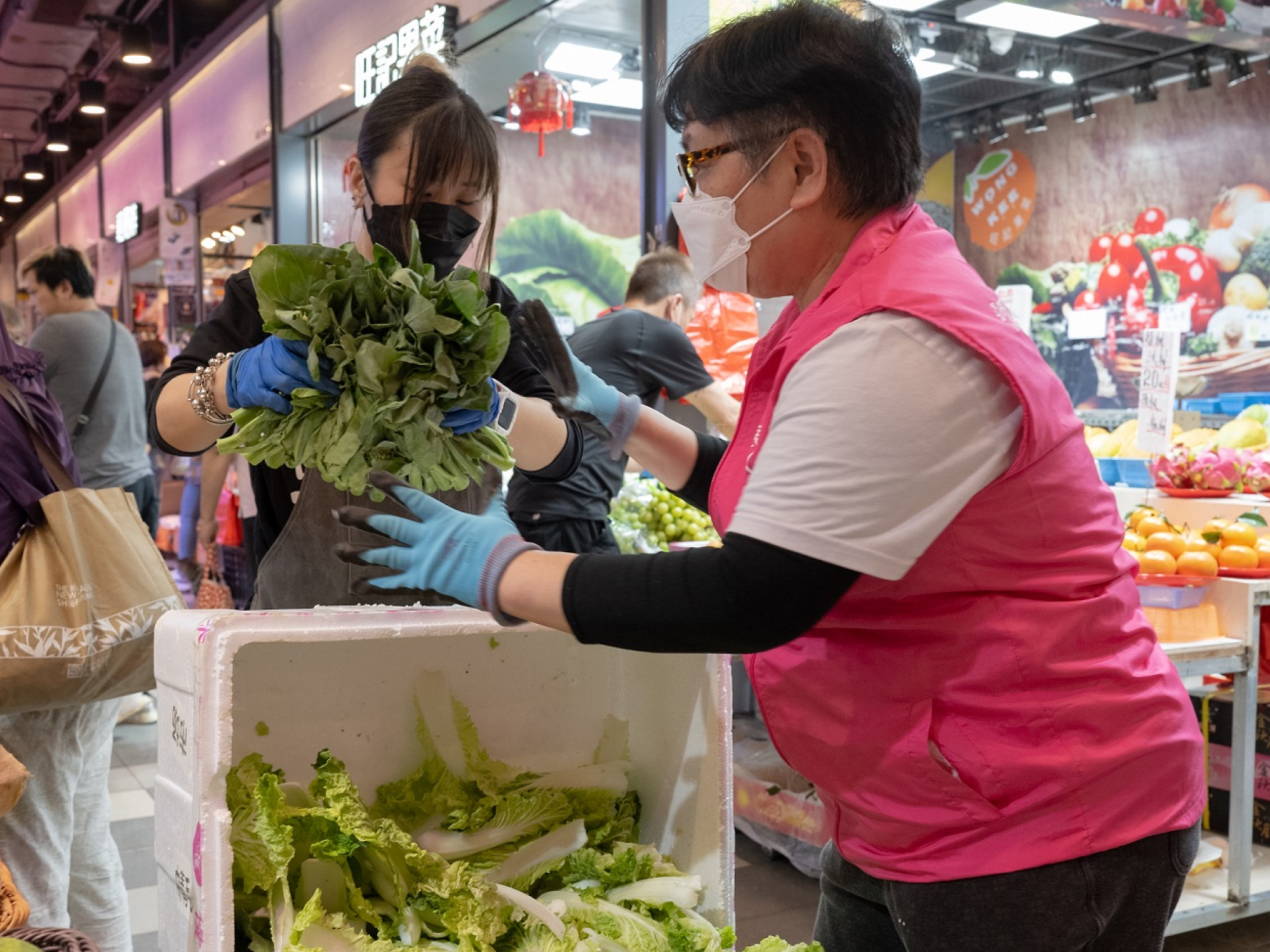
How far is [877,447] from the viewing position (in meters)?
1.01

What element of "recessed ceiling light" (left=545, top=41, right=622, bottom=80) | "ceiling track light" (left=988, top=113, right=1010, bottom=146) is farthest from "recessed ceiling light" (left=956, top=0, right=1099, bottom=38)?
"ceiling track light" (left=988, top=113, right=1010, bottom=146)

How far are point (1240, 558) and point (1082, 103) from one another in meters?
6.62

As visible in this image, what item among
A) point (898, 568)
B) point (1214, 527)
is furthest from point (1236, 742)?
point (898, 568)

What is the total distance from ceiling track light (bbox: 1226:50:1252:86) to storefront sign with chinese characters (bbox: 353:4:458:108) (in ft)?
17.8

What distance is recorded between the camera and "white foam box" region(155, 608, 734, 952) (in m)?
1.10

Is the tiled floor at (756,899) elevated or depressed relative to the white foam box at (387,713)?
depressed

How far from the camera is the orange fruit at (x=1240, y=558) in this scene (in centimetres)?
322

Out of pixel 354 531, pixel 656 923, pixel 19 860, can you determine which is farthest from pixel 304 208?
pixel 656 923

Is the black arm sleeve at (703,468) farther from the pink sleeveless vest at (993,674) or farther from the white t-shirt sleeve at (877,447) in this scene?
the white t-shirt sleeve at (877,447)

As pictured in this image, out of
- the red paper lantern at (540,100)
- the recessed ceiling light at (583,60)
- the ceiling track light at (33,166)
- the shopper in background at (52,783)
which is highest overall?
the ceiling track light at (33,166)

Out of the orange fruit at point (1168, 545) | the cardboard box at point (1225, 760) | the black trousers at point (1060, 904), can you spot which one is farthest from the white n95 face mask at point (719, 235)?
the cardboard box at point (1225, 760)

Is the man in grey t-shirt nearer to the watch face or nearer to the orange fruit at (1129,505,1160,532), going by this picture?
the watch face

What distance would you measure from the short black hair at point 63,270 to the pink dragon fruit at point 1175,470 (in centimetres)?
378

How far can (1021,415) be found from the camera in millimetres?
1090
